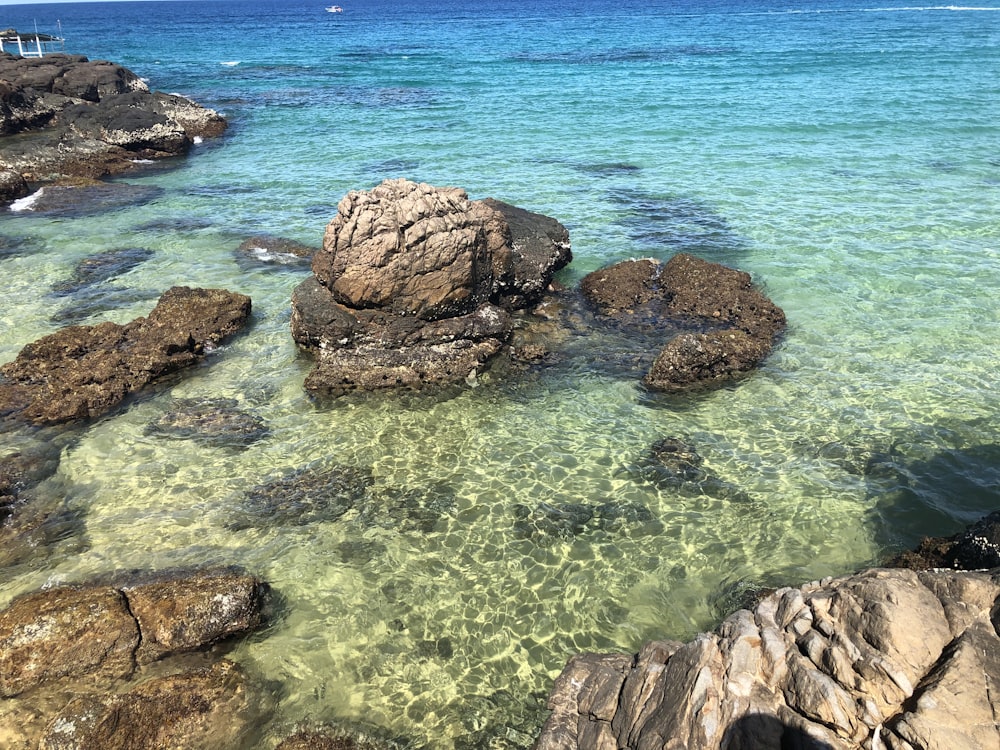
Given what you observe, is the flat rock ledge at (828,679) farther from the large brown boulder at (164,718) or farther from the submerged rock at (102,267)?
the submerged rock at (102,267)

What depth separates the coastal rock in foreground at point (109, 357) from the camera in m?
12.3

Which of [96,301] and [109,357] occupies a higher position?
[109,357]

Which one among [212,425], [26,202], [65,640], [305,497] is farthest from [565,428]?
[26,202]

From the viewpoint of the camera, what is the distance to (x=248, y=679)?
24.3 feet

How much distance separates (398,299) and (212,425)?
429cm

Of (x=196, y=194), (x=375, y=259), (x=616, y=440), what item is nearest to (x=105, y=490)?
(x=375, y=259)

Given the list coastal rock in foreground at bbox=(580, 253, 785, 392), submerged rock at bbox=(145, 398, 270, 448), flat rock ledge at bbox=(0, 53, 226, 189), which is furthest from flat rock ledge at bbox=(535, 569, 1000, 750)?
flat rock ledge at bbox=(0, 53, 226, 189)

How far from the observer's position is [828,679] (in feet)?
16.2

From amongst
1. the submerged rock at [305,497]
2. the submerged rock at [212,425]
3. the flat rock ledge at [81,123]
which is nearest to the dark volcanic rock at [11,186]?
the flat rock ledge at [81,123]

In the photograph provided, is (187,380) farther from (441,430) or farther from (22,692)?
(22,692)

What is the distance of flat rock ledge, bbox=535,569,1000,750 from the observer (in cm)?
457

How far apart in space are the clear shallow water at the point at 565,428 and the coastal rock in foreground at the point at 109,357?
0.63 m

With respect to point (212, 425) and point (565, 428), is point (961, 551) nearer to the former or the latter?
point (565, 428)

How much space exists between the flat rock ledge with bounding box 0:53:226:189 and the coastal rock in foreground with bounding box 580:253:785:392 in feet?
77.0
